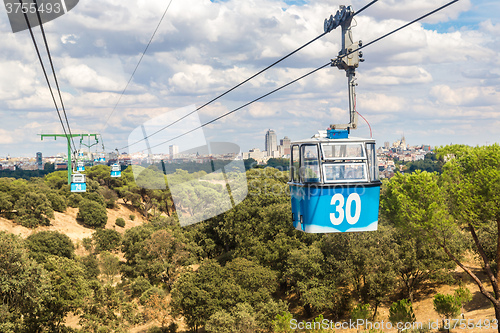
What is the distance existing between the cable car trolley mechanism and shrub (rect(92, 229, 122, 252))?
5002cm

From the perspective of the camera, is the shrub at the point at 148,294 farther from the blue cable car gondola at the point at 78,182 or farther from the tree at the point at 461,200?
the tree at the point at 461,200

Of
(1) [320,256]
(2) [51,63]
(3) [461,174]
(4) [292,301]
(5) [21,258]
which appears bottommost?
(4) [292,301]

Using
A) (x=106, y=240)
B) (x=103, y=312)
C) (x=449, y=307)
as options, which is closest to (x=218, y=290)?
(x=103, y=312)

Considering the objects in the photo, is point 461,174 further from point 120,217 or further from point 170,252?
point 120,217

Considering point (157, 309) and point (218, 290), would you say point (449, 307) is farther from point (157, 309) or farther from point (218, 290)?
point (157, 309)

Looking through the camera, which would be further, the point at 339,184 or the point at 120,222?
the point at 120,222

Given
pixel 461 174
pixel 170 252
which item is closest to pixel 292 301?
pixel 170 252

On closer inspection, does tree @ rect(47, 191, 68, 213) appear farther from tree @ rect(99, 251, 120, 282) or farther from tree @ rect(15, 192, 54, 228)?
tree @ rect(99, 251, 120, 282)

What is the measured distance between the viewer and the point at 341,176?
12.6m

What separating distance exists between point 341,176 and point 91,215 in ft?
214

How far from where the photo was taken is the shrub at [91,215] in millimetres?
70312

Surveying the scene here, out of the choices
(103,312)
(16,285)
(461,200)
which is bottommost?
(103,312)

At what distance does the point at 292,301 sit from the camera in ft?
127

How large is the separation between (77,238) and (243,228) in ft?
101
